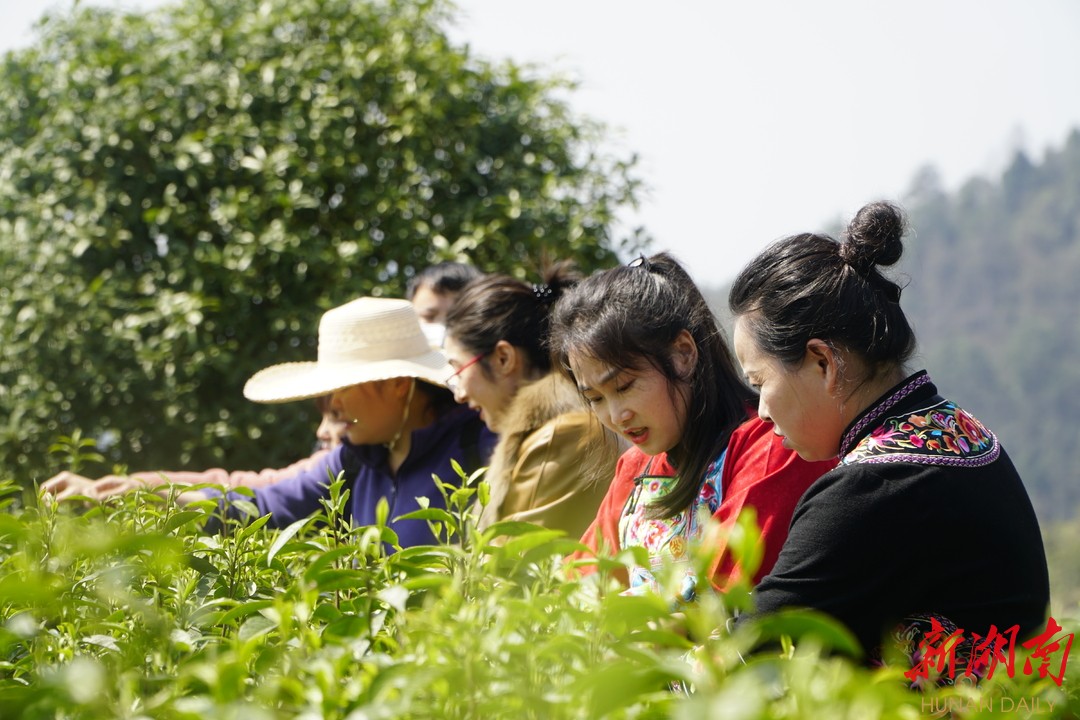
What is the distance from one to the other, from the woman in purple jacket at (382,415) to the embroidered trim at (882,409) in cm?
163

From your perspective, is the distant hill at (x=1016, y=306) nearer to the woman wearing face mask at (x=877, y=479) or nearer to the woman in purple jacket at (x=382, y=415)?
the woman in purple jacket at (x=382, y=415)

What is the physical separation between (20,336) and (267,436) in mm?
1194

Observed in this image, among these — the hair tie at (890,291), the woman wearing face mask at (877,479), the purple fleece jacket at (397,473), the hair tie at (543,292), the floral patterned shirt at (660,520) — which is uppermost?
the hair tie at (890,291)

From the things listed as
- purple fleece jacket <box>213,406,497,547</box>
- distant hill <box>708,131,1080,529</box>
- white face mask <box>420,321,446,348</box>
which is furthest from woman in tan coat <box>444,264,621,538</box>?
distant hill <box>708,131,1080,529</box>

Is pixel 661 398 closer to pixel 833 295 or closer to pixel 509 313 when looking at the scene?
pixel 833 295

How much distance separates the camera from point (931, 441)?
1.77 m

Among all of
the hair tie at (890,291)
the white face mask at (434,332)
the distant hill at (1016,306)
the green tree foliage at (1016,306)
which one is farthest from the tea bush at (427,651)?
the distant hill at (1016,306)

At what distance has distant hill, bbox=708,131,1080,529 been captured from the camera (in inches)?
2744

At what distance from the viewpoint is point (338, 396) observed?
3.55 metres

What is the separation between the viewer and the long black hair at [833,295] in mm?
1938

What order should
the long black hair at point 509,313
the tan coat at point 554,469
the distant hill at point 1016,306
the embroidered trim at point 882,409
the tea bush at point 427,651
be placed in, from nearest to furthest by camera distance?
the tea bush at point 427,651
the embroidered trim at point 882,409
the tan coat at point 554,469
the long black hair at point 509,313
the distant hill at point 1016,306

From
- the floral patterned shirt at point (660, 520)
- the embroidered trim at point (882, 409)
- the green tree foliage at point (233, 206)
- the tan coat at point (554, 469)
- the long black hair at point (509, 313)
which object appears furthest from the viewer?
the green tree foliage at point (233, 206)

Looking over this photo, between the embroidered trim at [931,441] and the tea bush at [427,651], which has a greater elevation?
the tea bush at [427,651]

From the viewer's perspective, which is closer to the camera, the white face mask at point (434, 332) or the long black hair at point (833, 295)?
the long black hair at point (833, 295)
